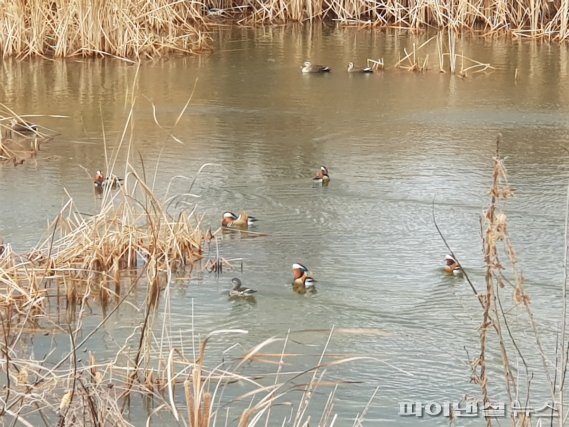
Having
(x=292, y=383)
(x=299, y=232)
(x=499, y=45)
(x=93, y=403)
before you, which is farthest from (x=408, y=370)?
(x=499, y=45)

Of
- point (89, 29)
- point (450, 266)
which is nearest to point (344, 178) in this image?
point (450, 266)

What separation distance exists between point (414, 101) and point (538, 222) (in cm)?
297

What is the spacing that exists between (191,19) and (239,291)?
7726 millimetres

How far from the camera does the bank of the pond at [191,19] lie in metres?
10.1

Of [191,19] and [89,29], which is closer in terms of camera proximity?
[89,29]

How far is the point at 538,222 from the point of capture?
582 cm

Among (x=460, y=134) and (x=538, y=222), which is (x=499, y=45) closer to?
(x=460, y=134)

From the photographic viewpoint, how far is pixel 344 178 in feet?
21.9

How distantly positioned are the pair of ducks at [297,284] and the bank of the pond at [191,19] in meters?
5.55

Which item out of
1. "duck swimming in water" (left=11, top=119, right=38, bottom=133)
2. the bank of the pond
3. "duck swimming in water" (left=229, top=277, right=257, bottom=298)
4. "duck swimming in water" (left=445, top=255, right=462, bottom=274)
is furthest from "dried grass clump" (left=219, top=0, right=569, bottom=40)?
"duck swimming in water" (left=229, top=277, right=257, bottom=298)

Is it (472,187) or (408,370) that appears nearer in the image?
A: (408,370)

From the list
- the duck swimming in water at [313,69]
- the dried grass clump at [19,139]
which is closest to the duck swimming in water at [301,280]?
the dried grass clump at [19,139]

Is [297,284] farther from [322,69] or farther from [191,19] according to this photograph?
[191,19]

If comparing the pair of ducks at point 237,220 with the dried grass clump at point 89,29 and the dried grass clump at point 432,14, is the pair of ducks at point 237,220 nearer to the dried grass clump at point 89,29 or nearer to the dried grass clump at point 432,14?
the dried grass clump at point 89,29
